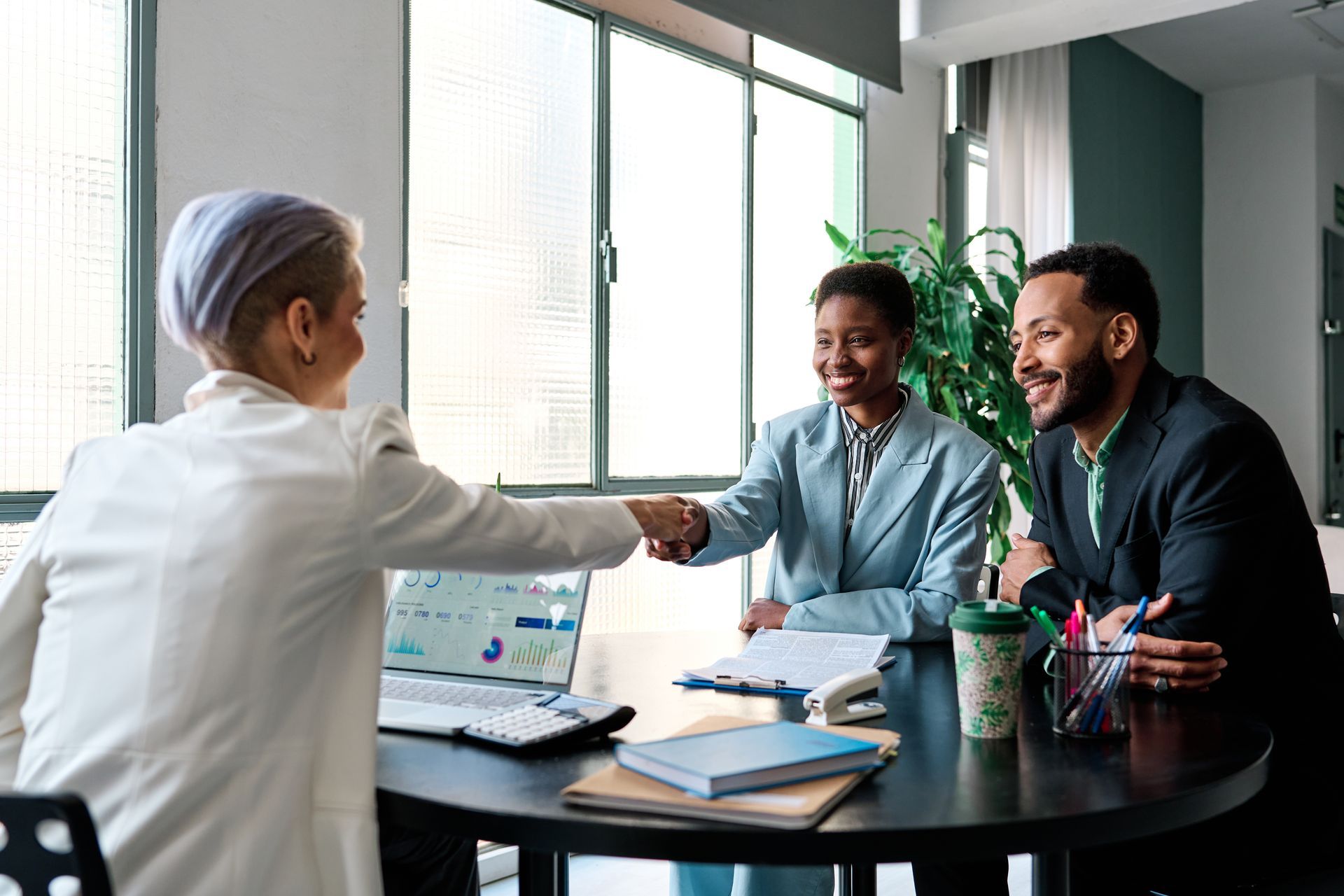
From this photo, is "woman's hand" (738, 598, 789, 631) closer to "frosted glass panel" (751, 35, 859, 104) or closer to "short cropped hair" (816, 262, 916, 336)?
"short cropped hair" (816, 262, 916, 336)

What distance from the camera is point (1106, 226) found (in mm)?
5629

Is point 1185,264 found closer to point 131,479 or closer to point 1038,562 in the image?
point 1038,562

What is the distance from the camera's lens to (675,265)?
12.5 ft

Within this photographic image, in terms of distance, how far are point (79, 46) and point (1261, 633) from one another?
2.48 metres

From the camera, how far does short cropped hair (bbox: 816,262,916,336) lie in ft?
7.52

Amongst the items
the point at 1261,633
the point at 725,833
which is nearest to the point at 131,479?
the point at 725,833

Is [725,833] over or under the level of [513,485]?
under

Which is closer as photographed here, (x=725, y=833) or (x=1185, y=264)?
(x=725, y=833)

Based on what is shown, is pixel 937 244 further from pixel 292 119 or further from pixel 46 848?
pixel 46 848

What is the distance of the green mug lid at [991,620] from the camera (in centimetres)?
122

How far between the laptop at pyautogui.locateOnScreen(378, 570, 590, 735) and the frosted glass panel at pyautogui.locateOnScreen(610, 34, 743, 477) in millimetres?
2052

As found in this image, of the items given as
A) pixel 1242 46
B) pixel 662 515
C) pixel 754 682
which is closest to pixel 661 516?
pixel 662 515

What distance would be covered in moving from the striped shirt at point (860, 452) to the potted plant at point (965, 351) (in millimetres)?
1708

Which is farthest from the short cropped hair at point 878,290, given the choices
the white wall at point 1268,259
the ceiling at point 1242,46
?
the white wall at point 1268,259
